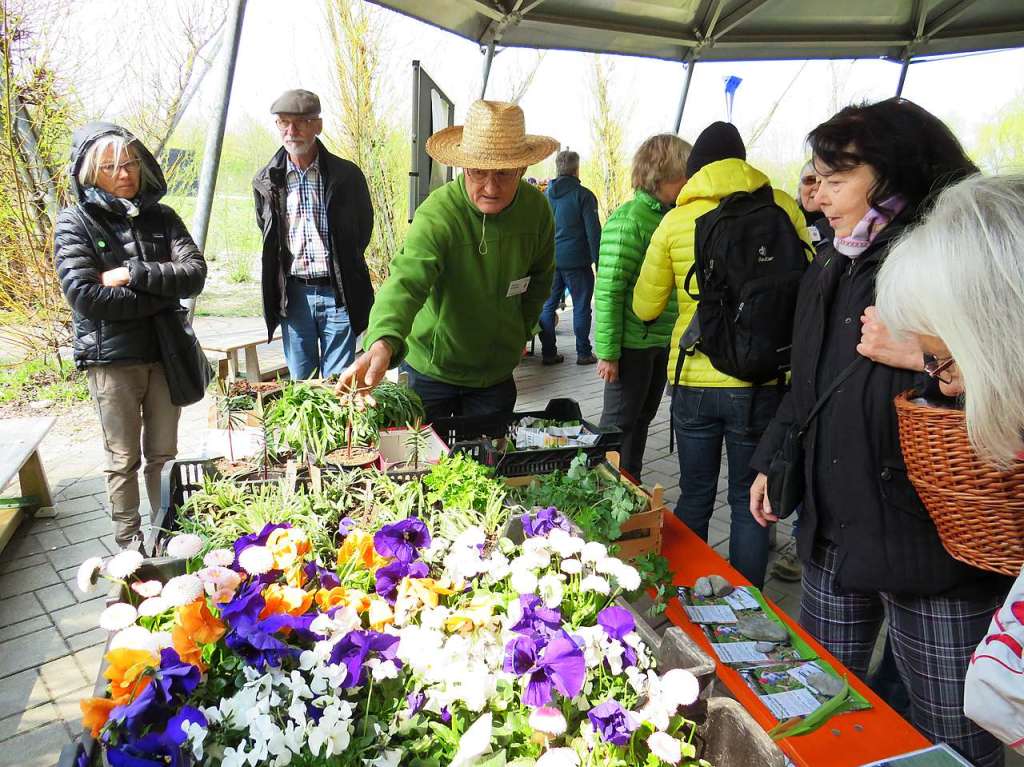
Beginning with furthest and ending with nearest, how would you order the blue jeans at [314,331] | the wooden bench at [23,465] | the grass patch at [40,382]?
the grass patch at [40,382] < the blue jeans at [314,331] < the wooden bench at [23,465]

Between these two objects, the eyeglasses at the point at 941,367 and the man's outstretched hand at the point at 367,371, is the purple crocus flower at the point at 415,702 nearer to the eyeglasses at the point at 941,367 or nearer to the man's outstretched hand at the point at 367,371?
the eyeglasses at the point at 941,367

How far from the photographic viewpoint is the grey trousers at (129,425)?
2826 mm

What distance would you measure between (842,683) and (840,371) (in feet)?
2.24

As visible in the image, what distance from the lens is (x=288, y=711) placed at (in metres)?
0.88

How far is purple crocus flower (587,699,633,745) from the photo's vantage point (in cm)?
91

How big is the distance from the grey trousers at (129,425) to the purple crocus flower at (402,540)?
6.68ft

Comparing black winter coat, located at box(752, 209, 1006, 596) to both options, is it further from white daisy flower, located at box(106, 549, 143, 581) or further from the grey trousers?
the grey trousers

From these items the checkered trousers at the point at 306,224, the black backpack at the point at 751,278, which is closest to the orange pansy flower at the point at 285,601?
the black backpack at the point at 751,278

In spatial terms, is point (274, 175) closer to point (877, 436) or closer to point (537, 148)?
point (537, 148)

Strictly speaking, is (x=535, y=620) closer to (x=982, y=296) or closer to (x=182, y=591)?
(x=182, y=591)

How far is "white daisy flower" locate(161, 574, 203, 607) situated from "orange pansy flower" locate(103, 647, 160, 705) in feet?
0.28

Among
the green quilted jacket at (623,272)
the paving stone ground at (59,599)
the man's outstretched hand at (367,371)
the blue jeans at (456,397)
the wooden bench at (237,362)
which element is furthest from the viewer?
the green quilted jacket at (623,272)

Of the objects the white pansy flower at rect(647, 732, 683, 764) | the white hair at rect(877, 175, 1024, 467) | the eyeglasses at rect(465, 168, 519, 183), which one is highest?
the eyeglasses at rect(465, 168, 519, 183)

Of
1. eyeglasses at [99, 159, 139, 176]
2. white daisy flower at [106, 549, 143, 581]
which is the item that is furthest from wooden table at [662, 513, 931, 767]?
eyeglasses at [99, 159, 139, 176]
